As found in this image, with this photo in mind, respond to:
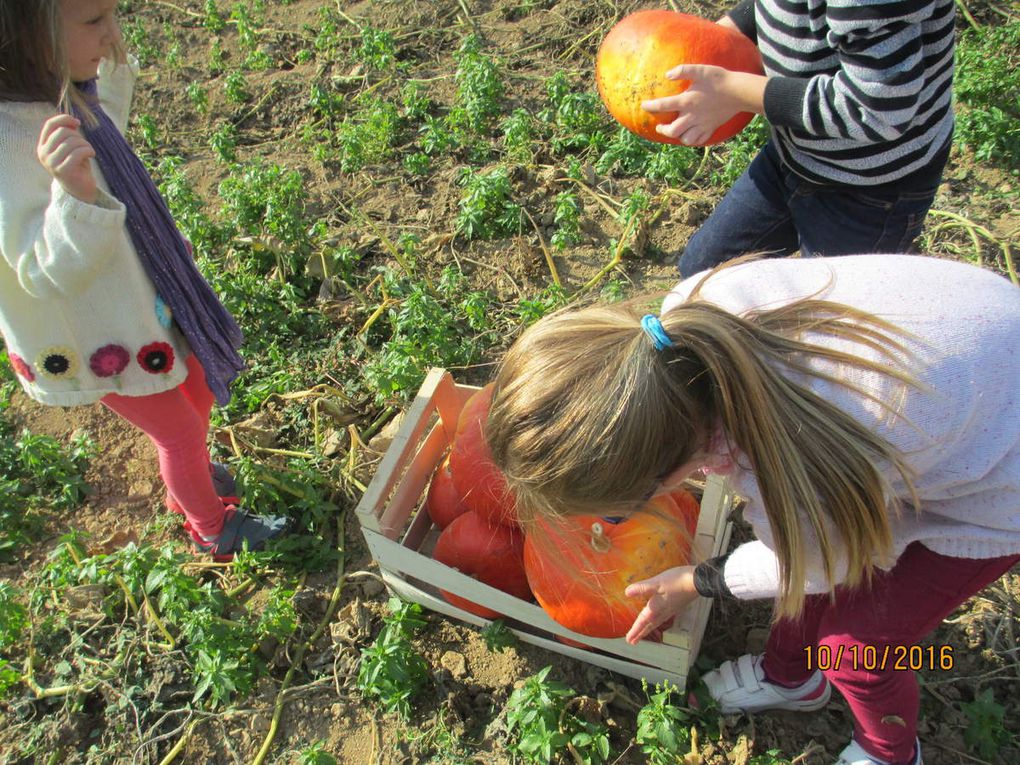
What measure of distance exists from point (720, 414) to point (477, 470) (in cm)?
100

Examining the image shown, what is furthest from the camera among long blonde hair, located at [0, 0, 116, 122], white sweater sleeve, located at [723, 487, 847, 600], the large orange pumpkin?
the large orange pumpkin

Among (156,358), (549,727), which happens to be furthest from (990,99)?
(156,358)

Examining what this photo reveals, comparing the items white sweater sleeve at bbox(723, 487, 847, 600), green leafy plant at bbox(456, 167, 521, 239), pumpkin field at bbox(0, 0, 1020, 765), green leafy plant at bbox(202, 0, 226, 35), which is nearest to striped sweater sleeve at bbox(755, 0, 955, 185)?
A: pumpkin field at bbox(0, 0, 1020, 765)

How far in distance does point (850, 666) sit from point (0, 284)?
240 centimetres

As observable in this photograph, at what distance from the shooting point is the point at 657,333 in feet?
4.83

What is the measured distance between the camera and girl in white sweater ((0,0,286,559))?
1.88 m

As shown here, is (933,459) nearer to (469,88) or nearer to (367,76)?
(469,88)

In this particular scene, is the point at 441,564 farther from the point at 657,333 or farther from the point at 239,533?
the point at 657,333

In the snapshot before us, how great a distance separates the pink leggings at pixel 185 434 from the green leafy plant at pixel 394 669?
0.81 meters

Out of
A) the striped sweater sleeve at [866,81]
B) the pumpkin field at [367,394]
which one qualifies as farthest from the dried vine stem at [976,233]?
the striped sweater sleeve at [866,81]

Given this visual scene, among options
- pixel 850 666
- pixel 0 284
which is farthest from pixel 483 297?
pixel 850 666

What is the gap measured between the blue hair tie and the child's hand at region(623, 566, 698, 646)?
2.59 feet

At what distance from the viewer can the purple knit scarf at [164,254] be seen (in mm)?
2166

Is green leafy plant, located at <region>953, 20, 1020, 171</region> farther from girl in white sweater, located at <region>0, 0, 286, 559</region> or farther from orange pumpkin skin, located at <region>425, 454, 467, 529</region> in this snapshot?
girl in white sweater, located at <region>0, 0, 286, 559</region>
